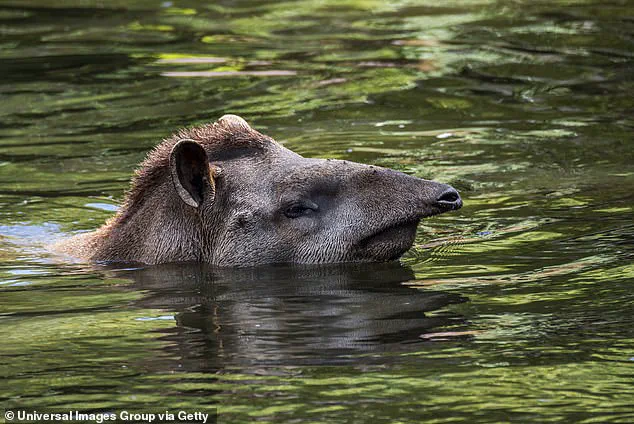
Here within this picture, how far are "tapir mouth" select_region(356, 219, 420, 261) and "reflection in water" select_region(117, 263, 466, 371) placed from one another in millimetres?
139

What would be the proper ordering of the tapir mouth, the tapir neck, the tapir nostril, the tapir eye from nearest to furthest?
the tapir nostril, the tapir mouth, the tapir eye, the tapir neck

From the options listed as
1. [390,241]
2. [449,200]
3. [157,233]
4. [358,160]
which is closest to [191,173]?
[157,233]

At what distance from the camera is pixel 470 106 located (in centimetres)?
1848

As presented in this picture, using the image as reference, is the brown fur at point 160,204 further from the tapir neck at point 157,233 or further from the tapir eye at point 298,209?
the tapir eye at point 298,209

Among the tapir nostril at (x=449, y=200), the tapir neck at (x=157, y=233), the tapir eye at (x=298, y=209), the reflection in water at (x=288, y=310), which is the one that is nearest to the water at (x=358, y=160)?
the reflection in water at (x=288, y=310)

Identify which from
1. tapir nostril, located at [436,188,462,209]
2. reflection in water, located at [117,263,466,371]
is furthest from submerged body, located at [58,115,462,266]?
reflection in water, located at [117,263,466,371]

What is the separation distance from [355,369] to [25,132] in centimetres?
1113

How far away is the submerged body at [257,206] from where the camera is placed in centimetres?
1059

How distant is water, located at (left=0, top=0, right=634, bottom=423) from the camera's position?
7.62 metres

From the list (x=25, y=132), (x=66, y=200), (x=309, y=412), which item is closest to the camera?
(x=309, y=412)

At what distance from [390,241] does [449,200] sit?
629 millimetres

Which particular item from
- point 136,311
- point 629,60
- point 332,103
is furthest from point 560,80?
point 136,311

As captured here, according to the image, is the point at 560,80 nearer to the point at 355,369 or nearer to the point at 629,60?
the point at 629,60

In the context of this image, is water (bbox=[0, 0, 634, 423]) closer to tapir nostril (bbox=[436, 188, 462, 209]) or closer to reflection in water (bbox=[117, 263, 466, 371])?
reflection in water (bbox=[117, 263, 466, 371])
